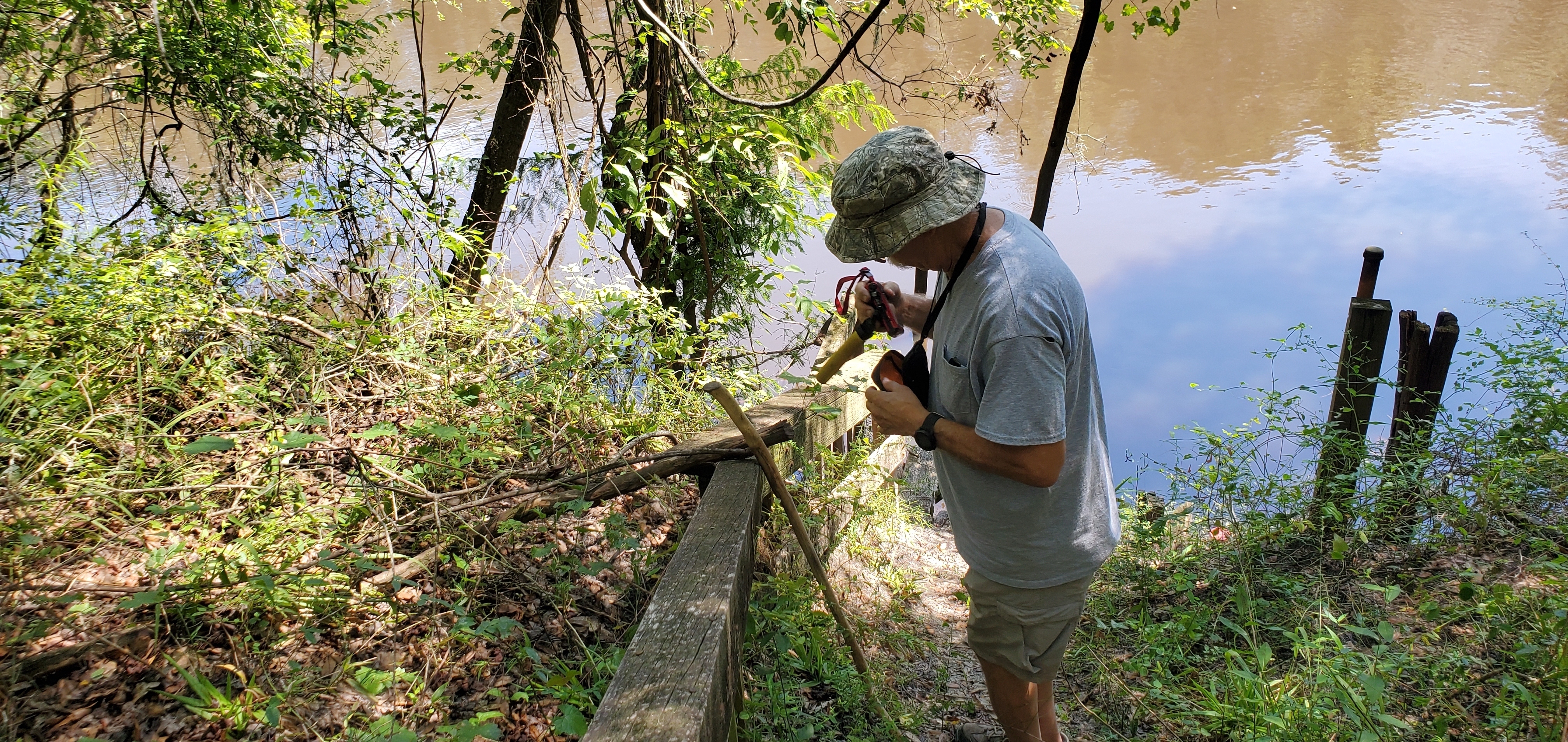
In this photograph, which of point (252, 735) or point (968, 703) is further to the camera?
point (968, 703)

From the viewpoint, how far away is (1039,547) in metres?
2.27

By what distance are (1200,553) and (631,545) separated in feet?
9.52

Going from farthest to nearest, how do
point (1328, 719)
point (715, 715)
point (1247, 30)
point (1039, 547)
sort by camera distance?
1. point (1247, 30)
2. point (1328, 719)
3. point (1039, 547)
4. point (715, 715)

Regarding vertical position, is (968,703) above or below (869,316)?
below

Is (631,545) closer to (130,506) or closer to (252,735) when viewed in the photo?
(252,735)

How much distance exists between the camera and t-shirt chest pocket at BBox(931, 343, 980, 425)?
221cm

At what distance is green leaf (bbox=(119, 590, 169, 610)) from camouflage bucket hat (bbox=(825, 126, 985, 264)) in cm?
207

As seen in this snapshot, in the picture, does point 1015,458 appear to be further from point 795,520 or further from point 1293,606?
point 1293,606

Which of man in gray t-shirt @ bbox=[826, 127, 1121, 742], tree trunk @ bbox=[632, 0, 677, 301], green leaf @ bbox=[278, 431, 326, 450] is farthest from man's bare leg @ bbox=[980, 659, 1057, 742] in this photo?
tree trunk @ bbox=[632, 0, 677, 301]

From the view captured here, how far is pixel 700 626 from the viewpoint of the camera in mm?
2047

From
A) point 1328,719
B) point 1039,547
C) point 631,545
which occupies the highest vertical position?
point 1039,547

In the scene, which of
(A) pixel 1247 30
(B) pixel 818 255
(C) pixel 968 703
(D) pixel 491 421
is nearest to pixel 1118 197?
(B) pixel 818 255

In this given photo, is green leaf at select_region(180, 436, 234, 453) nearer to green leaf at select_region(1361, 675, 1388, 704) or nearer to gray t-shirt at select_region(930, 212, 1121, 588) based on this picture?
gray t-shirt at select_region(930, 212, 1121, 588)

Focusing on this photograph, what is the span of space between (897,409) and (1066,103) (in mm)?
2299
